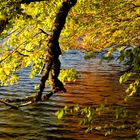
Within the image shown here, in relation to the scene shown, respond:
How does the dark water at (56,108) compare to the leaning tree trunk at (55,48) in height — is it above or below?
below

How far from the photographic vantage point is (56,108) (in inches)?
1195

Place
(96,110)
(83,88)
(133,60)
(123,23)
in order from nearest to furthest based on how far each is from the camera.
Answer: (133,60), (96,110), (123,23), (83,88)

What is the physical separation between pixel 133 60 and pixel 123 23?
1932 centimetres

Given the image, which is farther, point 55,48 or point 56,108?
point 56,108

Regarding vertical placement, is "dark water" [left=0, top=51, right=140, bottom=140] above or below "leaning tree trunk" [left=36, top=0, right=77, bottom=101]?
below

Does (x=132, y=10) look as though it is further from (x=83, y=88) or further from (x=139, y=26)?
(x=83, y=88)

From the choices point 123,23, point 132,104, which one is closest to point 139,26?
point 123,23

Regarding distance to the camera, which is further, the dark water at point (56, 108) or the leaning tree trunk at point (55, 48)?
the dark water at point (56, 108)

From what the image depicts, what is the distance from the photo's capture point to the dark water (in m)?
23.2

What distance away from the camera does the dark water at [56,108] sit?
2320 cm

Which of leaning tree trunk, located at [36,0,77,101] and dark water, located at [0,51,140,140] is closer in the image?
leaning tree trunk, located at [36,0,77,101]

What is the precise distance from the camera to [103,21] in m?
Result: 28.1

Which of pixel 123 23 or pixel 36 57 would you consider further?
pixel 123 23

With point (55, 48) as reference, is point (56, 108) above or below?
below
